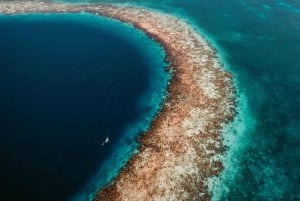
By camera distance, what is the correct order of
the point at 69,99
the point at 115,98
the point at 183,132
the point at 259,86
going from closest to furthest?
the point at 183,132
the point at 69,99
the point at 115,98
the point at 259,86

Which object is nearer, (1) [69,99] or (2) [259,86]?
(1) [69,99]

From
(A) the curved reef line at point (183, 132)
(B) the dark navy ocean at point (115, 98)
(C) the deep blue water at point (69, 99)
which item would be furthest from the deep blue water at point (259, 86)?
(C) the deep blue water at point (69, 99)

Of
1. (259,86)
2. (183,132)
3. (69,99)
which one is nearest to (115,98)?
(69,99)

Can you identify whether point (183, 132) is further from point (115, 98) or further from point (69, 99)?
point (69, 99)

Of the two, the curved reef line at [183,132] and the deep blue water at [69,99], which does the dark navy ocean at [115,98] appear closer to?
the deep blue water at [69,99]

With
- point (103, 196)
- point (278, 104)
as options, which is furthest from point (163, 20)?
point (103, 196)
